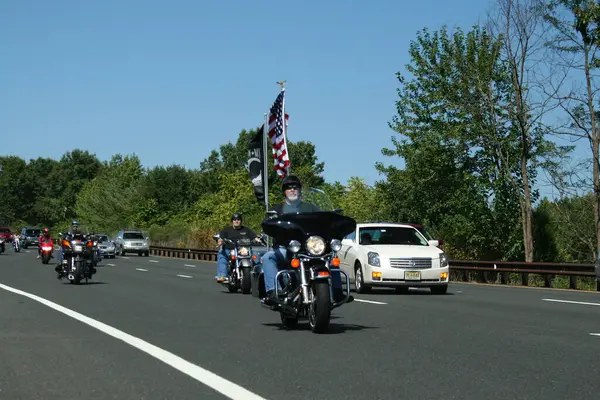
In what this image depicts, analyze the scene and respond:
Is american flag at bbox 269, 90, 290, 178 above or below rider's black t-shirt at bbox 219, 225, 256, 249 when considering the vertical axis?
above

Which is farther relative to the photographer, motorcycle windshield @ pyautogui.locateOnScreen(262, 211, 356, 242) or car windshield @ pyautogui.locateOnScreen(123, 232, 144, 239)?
car windshield @ pyautogui.locateOnScreen(123, 232, 144, 239)

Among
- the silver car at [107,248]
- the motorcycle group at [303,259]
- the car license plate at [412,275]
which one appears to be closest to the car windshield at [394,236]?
the car license plate at [412,275]

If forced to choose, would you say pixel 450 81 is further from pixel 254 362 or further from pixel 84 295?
pixel 254 362

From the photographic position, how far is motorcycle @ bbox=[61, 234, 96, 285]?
2392 cm

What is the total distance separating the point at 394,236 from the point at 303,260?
36.5 feet

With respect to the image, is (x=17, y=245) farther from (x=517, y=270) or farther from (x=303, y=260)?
(x=303, y=260)

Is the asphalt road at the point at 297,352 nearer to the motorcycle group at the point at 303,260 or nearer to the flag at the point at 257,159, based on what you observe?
the motorcycle group at the point at 303,260

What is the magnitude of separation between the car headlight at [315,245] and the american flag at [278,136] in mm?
27417

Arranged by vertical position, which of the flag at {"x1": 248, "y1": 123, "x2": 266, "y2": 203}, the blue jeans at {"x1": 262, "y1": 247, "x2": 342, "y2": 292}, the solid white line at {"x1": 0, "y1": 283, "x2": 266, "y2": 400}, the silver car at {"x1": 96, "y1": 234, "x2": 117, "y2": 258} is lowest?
the solid white line at {"x1": 0, "y1": 283, "x2": 266, "y2": 400}

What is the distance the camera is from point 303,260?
37.9ft

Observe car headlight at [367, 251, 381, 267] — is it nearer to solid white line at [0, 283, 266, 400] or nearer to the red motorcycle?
solid white line at [0, 283, 266, 400]

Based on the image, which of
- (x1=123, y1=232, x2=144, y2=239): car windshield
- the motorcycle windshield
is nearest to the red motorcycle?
(x1=123, y1=232, x2=144, y2=239): car windshield

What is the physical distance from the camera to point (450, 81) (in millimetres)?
44500

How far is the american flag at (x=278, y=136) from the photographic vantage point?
3919 cm
